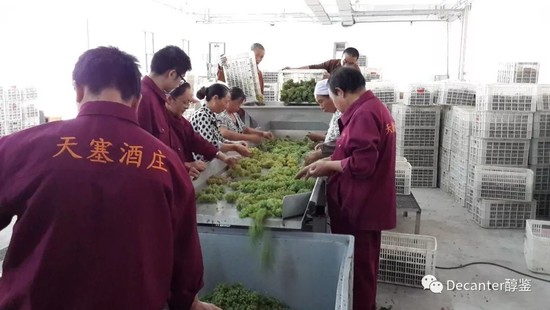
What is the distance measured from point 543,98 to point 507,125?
0.48 metres

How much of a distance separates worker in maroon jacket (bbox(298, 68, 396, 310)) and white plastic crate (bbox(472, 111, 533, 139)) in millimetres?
2913

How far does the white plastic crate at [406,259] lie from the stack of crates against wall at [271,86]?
9.17 feet

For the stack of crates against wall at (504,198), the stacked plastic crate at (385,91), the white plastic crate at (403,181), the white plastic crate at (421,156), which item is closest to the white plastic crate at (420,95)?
the stacked plastic crate at (385,91)

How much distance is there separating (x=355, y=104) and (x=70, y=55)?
703 cm

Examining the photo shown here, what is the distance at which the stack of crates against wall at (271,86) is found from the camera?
5.84 metres

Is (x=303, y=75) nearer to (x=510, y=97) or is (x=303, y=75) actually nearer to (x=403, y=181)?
(x=403, y=181)

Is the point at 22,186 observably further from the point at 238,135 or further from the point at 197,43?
the point at 197,43

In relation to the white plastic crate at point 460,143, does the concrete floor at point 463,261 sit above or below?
below

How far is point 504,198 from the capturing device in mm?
4770

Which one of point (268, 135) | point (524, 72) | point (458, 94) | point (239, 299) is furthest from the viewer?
point (458, 94)

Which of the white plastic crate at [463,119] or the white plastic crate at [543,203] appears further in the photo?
the white plastic crate at [463,119]

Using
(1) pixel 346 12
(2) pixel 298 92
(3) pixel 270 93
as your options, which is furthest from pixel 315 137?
(1) pixel 346 12

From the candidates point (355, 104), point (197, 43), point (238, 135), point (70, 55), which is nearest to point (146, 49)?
point (70, 55)

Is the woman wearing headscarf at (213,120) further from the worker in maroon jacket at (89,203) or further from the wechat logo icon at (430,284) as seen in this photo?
the worker in maroon jacket at (89,203)
